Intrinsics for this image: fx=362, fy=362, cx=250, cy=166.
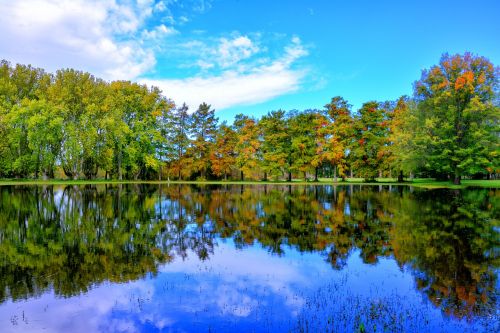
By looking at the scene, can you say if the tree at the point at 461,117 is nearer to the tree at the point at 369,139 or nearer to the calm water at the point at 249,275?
the tree at the point at 369,139

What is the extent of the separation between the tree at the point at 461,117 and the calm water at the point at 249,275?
31819mm

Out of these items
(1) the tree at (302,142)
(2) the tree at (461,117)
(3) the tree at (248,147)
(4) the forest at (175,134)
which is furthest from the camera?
(3) the tree at (248,147)

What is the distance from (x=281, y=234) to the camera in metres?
17.8

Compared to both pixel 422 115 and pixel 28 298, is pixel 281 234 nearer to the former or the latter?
pixel 28 298

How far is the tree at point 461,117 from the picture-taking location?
48.1m

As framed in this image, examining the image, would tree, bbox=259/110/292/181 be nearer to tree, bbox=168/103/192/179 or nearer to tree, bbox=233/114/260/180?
tree, bbox=233/114/260/180

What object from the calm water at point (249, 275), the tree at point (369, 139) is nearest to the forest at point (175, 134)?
the tree at point (369, 139)

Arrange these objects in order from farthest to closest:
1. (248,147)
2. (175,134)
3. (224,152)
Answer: (175,134), (224,152), (248,147)

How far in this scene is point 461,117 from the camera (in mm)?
50500

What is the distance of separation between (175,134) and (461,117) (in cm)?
5736

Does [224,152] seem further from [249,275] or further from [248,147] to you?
[249,275]

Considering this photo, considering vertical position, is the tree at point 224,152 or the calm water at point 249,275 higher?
the tree at point 224,152

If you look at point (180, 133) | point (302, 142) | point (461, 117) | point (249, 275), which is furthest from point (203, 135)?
point (249, 275)

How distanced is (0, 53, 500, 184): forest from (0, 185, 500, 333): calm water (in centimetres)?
4074
